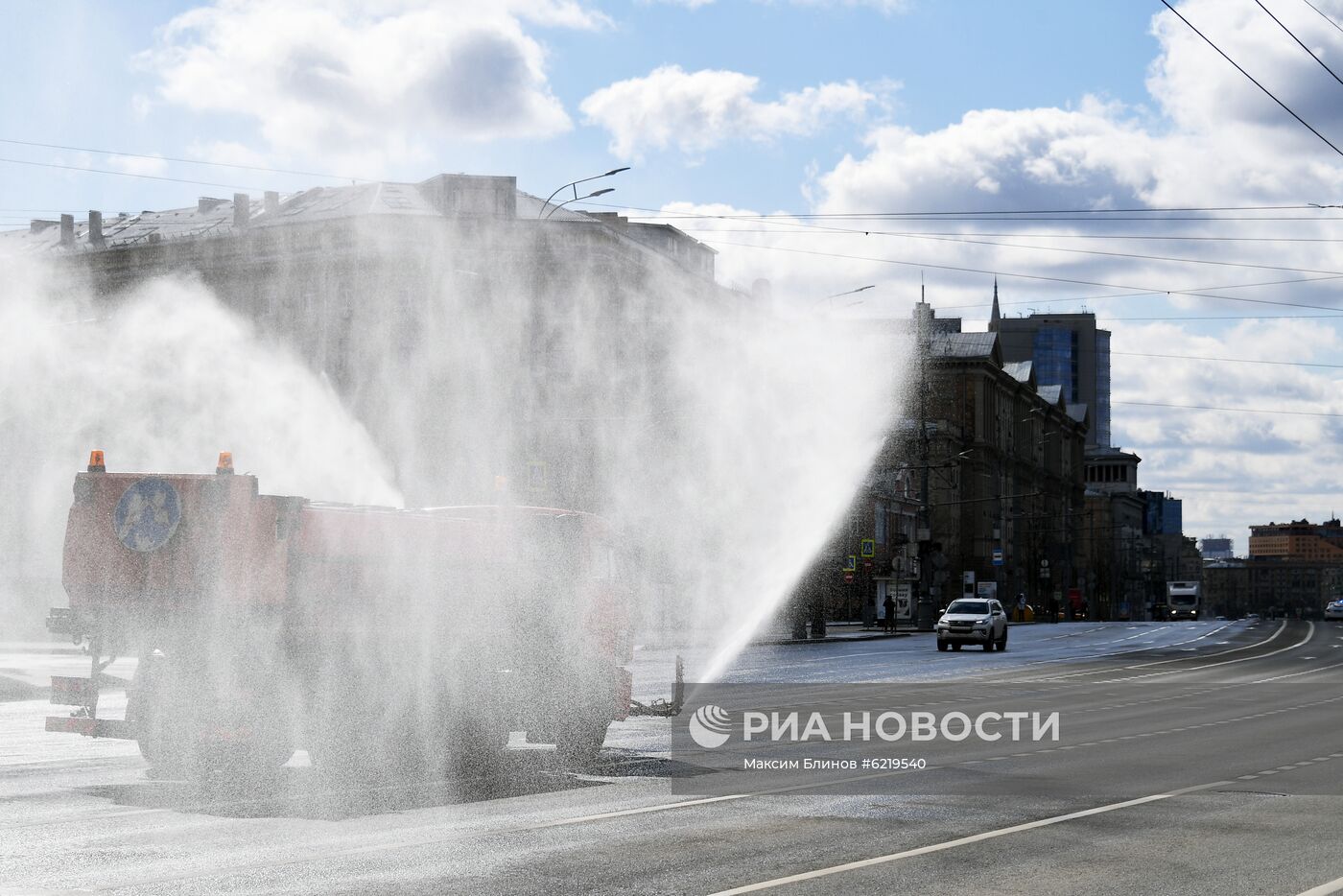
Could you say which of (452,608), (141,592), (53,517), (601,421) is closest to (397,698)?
(452,608)

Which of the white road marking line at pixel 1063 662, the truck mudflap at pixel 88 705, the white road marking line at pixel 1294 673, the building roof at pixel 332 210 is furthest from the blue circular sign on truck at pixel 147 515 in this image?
the building roof at pixel 332 210

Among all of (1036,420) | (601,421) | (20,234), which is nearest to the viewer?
(601,421)

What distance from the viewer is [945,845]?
384 inches

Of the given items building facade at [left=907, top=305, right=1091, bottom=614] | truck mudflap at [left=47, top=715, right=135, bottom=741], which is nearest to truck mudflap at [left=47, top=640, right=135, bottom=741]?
truck mudflap at [left=47, top=715, right=135, bottom=741]

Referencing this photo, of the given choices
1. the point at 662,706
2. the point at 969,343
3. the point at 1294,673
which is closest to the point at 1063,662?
the point at 1294,673

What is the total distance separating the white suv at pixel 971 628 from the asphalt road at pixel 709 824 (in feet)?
85.2

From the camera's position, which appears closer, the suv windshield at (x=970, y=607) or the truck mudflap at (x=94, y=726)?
the truck mudflap at (x=94, y=726)

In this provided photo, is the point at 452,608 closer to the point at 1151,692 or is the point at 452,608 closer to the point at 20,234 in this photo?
the point at 1151,692

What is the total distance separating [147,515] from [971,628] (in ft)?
113

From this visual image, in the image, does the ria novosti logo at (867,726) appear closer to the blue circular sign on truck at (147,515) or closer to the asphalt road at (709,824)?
the asphalt road at (709,824)

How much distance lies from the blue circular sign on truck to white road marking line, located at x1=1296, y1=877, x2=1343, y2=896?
9400 millimetres

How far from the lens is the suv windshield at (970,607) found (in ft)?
150

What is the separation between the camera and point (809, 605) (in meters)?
53.2

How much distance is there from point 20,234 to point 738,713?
79235 millimetres
